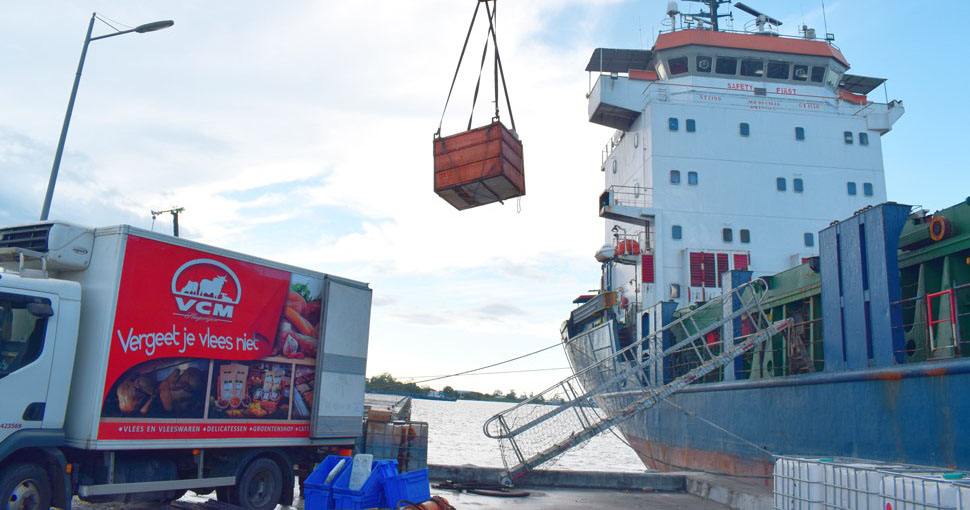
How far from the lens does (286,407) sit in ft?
32.3

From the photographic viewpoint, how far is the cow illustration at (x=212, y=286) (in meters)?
8.83

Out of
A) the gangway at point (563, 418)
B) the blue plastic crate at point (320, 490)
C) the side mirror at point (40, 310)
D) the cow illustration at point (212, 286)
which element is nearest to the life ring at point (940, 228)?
the gangway at point (563, 418)

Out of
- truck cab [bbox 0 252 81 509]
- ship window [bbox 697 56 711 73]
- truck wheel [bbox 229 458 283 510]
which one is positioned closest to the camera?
truck cab [bbox 0 252 81 509]

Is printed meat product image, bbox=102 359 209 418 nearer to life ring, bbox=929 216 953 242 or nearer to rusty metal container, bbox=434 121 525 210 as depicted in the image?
rusty metal container, bbox=434 121 525 210

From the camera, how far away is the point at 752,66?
26.6 metres

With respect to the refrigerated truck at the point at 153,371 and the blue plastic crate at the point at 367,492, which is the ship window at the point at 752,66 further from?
the blue plastic crate at the point at 367,492

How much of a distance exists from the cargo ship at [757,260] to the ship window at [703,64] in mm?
52

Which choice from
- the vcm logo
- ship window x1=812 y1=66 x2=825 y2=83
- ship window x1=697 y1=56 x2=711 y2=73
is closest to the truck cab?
the vcm logo

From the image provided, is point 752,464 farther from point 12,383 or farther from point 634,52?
point 634,52

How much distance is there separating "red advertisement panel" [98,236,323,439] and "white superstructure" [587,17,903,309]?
15.0 meters

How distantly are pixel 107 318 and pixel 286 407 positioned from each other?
9.39ft

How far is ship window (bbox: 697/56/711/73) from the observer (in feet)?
87.4

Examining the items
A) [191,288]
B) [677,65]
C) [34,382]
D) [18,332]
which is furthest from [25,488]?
[677,65]

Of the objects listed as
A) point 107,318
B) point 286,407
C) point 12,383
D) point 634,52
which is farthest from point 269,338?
point 634,52
